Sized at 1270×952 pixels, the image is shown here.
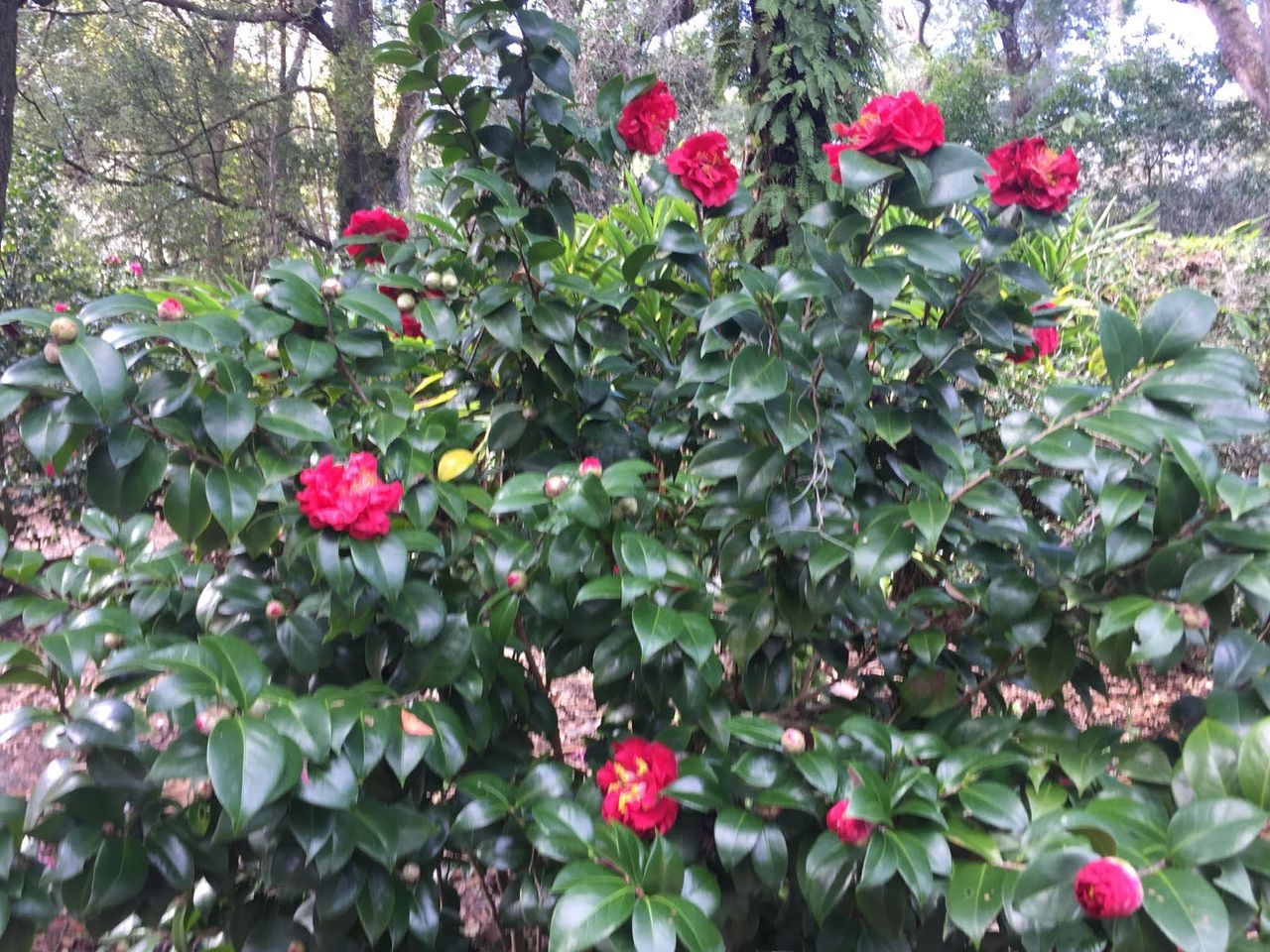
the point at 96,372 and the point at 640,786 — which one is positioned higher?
the point at 96,372

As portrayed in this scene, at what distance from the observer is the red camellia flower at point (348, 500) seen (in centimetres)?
88

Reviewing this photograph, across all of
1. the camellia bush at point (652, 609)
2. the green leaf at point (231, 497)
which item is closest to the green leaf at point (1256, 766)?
the camellia bush at point (652, 609)

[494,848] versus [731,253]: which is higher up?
[731,253]

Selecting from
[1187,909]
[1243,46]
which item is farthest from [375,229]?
[1243,46]

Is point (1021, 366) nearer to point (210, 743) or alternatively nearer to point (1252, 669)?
point (1252, 669)

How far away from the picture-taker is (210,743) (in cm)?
67

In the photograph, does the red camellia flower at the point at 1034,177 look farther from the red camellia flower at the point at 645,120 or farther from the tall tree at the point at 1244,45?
the tall tree at the point at 1244,45

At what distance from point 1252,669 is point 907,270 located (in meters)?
0.62

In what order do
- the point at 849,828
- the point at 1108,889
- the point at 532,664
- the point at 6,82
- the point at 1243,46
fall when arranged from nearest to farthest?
1. the point at 1108,889
2. the point at 849,828
3. the point at 532,664
4. the point at 6,82
5. the point at 1243,46

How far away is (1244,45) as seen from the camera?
7355 mm

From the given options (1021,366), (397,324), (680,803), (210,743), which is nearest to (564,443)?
(397,324)

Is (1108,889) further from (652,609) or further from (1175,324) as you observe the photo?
(1175,324)

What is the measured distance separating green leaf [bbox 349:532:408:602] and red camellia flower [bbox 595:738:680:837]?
13.7 inches

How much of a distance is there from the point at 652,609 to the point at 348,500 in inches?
14.5
